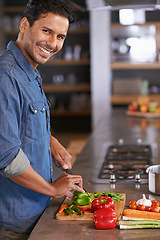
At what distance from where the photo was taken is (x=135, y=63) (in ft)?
20.7

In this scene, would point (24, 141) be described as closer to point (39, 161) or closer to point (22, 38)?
point (39, 161)

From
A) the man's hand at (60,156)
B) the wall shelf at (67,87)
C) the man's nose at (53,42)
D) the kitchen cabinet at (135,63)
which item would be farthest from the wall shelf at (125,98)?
the man's nose at (53,42)

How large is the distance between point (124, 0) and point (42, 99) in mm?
1193

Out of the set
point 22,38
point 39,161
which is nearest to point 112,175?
point 39,161

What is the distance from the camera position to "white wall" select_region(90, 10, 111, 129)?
650 centimetres

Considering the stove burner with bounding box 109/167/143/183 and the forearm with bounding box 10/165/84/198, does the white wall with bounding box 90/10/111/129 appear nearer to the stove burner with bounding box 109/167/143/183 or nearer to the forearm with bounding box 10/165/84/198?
the stove burner with bounding box 109/167/143/183

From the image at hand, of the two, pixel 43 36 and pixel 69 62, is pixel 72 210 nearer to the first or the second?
pixel 43 36

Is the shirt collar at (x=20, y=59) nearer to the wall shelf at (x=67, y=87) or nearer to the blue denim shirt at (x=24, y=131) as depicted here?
the blue denim shirt at (x=24, y=131)

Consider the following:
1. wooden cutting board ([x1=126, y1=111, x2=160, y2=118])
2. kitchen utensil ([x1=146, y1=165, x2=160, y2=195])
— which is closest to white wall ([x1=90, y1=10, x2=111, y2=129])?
wooden cutting board ([x1=126, y1=111, x2=160, y2=118])

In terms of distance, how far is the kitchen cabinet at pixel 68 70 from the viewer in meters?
7.71

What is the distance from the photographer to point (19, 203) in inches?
67.8

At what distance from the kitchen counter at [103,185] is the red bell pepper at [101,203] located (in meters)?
0.08

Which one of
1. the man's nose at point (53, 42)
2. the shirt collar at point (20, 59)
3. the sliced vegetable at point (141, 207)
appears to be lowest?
the sliced vegetable at point (141, 207)

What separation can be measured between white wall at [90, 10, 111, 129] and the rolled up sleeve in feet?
16.3
